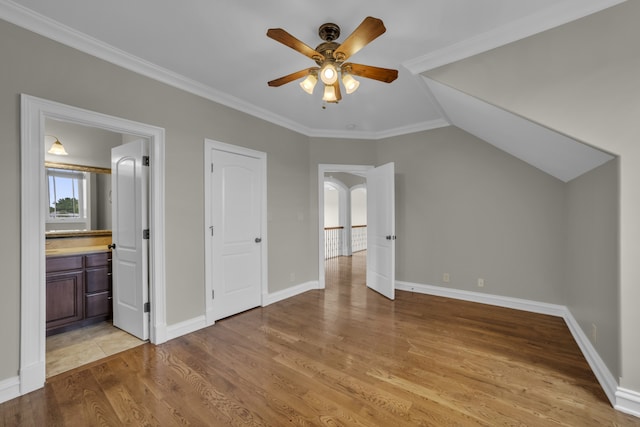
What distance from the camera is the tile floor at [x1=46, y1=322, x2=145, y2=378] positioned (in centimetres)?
243

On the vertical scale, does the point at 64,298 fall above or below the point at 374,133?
below

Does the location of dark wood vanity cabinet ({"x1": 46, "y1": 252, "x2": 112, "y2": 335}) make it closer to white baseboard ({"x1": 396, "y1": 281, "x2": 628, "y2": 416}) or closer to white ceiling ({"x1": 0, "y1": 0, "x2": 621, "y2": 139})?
white ceiling ({"x1": 0, "y1": 0, "x2": 621, "y2": 139})

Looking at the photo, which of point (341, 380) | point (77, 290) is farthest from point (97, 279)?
point (341, 380)

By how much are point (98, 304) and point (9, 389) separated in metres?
1.37

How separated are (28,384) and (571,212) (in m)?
5.19

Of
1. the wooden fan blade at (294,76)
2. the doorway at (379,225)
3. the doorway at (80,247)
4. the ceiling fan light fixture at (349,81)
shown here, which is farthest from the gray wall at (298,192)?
the ceiling fan light fixture at (349,81)

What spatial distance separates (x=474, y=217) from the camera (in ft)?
13.1

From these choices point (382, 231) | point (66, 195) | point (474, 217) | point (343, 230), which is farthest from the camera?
point (343, 230)

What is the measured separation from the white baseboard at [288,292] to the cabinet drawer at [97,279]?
1.88 meters

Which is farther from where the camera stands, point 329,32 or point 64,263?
point 64,263

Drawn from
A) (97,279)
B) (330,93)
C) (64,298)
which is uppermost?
(330,93)

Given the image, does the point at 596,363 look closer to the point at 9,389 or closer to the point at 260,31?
the point at 260,31

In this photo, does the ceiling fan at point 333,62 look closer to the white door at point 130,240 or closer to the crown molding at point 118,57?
the crown molding at point 118,57

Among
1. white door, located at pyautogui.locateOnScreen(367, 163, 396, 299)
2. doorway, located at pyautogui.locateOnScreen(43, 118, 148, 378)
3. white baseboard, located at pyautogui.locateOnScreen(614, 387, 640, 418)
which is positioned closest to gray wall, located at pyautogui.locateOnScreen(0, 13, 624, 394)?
white door, located at pyautogui.locateOnScreen(367, 163, 396, 299)
